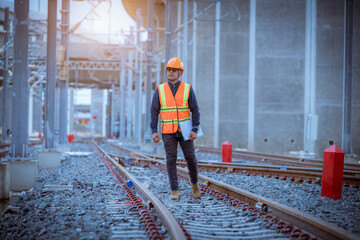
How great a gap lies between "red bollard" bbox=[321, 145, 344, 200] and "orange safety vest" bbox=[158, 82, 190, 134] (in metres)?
2.35

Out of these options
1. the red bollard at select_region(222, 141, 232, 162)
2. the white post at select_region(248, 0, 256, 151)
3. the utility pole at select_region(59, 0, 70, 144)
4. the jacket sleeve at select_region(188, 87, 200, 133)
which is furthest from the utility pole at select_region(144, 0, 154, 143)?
the jacket sleeve at select_region(188, 87, 200, 133)

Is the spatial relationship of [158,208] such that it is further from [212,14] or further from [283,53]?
[212,14]

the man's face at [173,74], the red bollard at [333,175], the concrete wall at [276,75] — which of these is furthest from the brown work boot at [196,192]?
the concrete wall at [276,75]

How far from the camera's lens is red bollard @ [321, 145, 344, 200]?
599 cm

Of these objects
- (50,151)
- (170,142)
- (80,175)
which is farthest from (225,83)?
(170,142)

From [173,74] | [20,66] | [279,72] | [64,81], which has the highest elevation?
[279,72]

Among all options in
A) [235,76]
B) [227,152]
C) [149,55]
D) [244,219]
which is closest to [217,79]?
[235,76]

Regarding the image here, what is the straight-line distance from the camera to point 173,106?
562cm

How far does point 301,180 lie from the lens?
7742 mm

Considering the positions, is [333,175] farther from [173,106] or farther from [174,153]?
[173,106]

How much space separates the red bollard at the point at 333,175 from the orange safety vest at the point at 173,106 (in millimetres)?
2351

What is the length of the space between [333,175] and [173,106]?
2659 millimetres

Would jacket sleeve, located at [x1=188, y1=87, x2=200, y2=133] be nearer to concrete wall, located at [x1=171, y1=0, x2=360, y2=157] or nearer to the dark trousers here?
the dark trousers

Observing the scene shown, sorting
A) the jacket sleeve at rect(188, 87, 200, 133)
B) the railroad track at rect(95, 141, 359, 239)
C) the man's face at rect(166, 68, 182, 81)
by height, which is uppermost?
the man's face at rect(166, 68, 182, 81)
